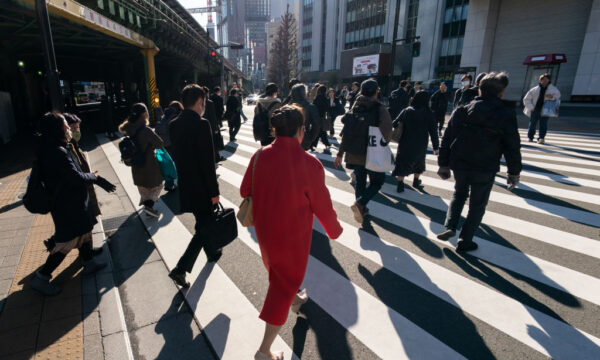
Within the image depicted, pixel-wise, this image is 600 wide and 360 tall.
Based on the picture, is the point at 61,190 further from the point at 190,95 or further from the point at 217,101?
the point at 217,101

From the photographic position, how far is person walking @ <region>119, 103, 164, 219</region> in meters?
4.47

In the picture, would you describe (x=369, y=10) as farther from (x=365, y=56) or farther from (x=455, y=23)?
(x=455, y=23)

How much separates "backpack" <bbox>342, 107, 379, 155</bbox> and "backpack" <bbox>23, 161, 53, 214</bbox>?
11.3 ft

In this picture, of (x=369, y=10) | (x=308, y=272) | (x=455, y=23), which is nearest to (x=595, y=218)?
(x=308, y=272)

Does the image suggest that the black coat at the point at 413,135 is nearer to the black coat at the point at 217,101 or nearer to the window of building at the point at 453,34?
the black coat at the point at 217,101

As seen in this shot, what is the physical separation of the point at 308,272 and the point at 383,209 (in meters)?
2.24

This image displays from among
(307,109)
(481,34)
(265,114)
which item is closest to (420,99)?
(307,109)

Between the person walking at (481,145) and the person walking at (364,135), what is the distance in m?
0.87

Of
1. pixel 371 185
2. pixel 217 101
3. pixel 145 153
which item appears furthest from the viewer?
pixel 217 101

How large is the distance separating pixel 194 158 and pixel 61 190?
1.22 metres

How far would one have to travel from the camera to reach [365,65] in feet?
148

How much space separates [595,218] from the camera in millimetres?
4785

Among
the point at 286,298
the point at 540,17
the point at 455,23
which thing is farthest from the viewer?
the point at 455,23

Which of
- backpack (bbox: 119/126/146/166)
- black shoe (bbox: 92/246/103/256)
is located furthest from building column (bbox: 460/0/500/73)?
black shoe (bbox: 92/246/103/256)
